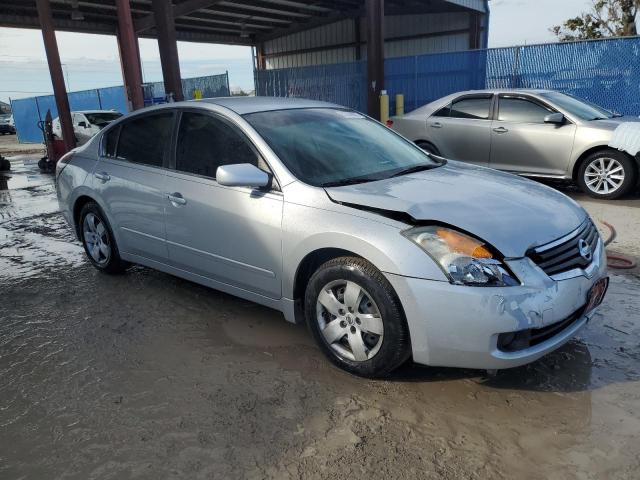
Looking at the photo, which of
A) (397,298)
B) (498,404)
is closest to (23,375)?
(397,298)

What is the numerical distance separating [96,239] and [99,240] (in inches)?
2.2

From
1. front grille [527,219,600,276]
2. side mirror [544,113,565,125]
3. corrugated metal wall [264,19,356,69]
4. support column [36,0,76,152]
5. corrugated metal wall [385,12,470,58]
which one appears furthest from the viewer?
corrugated metal wall [264,19,356,69]

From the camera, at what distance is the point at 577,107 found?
734 centimetres

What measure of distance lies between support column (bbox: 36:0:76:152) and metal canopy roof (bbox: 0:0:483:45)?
3.68m

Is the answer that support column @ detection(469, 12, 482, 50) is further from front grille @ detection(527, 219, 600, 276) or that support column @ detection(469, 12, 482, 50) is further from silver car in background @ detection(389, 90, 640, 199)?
front grille @ detection(527, 219, 600, 276)

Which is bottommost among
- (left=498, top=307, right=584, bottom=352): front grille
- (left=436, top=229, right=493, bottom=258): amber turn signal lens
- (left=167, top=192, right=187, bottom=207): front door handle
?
(left=498, top=307, right=584, bottom=352): front grille

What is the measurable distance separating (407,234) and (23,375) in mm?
2489

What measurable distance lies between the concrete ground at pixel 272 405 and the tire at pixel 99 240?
729 mm

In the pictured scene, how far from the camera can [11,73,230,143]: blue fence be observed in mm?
19234

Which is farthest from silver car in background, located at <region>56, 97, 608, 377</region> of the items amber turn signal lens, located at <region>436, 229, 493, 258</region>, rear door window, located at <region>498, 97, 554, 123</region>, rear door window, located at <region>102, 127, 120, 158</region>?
rear door window, located at <region>498, 97, 554, 123</region>

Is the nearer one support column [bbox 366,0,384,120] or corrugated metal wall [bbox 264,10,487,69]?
support column [bbox 366,0,384,120]

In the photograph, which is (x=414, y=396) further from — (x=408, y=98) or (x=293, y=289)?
(x=408, y=98)

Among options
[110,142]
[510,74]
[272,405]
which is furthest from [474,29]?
[272,405]

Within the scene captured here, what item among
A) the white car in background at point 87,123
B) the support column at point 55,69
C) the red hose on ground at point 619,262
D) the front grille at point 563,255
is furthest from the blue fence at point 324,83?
the front grille at point 563,255
